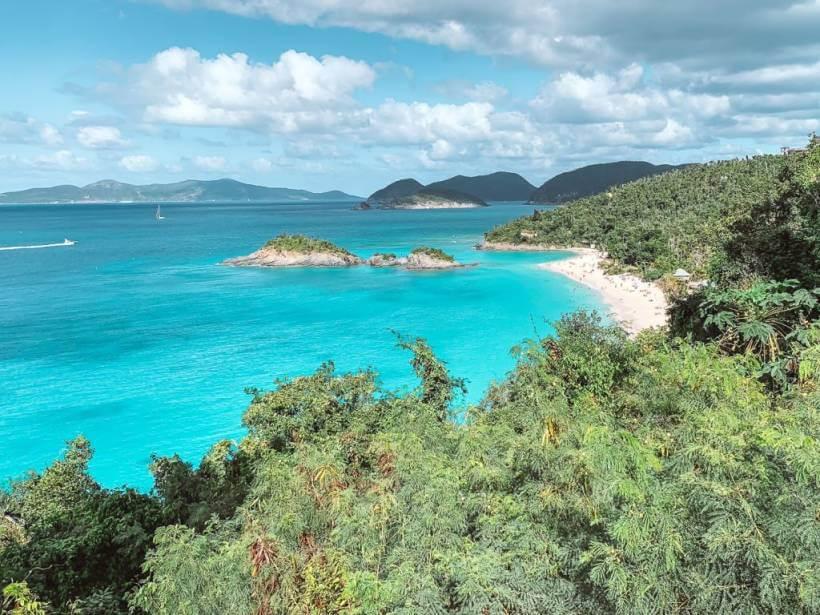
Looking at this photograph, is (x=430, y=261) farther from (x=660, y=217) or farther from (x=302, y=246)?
(x=660, y=217)

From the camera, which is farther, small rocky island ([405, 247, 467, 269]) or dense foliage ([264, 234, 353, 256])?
dense foliage ([264, 234, 353, 256])

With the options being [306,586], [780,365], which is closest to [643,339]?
[780,365]

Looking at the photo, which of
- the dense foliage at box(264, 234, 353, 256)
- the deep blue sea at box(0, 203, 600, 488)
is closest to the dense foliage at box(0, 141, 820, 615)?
the deep blue sea at box(0, 203, 600, 488)

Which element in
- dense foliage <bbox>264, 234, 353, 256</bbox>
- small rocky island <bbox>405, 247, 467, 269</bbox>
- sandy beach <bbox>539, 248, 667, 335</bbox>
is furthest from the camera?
dense foliage <bbox>264, 234, 353, 256</bbox>

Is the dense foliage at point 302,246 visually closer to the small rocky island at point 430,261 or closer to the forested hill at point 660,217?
the small rocky island at point 430,261

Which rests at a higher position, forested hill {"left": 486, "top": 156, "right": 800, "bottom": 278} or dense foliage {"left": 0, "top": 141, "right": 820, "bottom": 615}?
forested hill {"left": 486, "top": 156, "right": 800, "bottom": 278}

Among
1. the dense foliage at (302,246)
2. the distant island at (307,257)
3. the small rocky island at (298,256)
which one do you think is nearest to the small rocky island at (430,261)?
the distant island at (307,257)

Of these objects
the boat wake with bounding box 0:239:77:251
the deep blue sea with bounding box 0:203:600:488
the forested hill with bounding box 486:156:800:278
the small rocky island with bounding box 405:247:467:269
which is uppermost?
the forested hill with bounding box 486:156:800:278

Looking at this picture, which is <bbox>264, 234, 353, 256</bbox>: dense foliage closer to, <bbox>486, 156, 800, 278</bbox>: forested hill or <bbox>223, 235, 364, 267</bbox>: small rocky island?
<bbox>223, 235, 364, 267</bbox>: small rocky island

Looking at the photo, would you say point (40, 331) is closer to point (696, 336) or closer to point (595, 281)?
point (696, 336)
